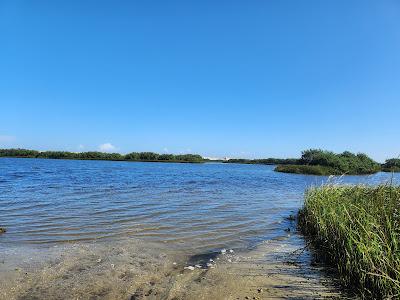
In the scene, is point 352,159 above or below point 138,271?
above

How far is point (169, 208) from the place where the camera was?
1577cm

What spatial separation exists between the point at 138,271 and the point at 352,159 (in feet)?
202

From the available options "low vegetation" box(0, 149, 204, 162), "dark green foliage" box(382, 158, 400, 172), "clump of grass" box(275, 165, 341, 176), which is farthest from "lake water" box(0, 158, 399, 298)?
"low vegetation" box(0, 149, 204, 162)

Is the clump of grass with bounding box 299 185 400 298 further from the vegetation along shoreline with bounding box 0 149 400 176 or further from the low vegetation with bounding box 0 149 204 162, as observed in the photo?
the low vegetation with bounding box 0 149 204 162

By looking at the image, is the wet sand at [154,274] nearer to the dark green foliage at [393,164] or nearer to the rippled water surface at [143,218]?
the rippled water surface at [143,218]

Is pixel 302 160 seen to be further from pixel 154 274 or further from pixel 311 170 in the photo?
pixel 154 274

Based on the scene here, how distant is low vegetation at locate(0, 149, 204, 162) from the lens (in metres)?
106

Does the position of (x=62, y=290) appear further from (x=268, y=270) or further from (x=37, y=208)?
(x=37, y=208)

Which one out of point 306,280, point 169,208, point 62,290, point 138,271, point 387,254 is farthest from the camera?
point 169,208

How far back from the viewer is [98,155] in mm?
110938

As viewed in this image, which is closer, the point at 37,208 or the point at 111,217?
the point at 111,217

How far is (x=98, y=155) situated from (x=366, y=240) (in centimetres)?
11059

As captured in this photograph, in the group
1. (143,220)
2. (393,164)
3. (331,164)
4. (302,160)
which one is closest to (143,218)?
(143,220)

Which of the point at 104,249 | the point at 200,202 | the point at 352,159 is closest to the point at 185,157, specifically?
the point at 352,159
